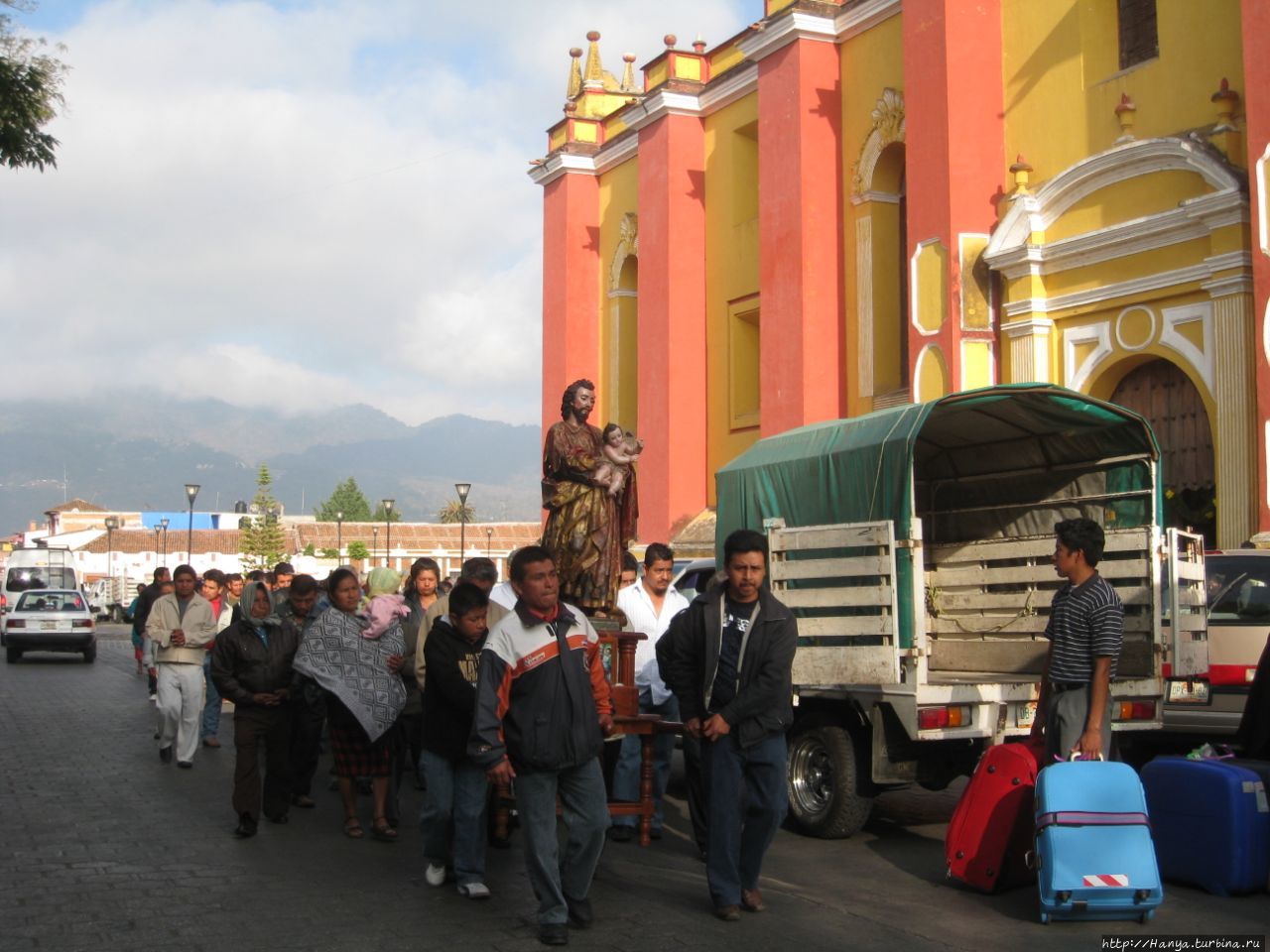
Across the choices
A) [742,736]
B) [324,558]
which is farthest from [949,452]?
[324,558]

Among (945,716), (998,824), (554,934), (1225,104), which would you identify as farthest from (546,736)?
(1225,104)

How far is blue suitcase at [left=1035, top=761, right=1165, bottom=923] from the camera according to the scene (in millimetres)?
7293

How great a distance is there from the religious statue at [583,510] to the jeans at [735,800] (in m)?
3.50

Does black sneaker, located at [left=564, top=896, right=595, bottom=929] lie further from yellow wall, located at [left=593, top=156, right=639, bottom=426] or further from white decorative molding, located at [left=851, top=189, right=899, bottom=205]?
yellow wall, located at [left=593, top=156, right=639, bottom=426]

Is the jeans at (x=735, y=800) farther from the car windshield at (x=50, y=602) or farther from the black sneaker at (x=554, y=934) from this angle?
the car windshield at (x=50, y=602)

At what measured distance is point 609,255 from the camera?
31.8m

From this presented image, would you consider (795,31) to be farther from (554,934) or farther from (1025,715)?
(554,934)

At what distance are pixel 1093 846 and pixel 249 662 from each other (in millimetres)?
5894

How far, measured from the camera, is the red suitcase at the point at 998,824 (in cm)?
796

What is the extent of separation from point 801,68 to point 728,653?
18243mm

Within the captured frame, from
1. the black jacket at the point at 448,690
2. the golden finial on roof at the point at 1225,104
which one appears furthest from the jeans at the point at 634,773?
the golden finial on roof at the point at 1225,104

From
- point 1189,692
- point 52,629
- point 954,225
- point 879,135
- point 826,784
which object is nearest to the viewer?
point 826,784

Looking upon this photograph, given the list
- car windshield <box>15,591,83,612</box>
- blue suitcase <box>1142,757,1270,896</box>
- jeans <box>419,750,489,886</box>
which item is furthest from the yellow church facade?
car windshield <box>15,591,83,612</box>

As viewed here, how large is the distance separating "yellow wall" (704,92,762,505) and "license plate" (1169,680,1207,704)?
16344 millimetres
